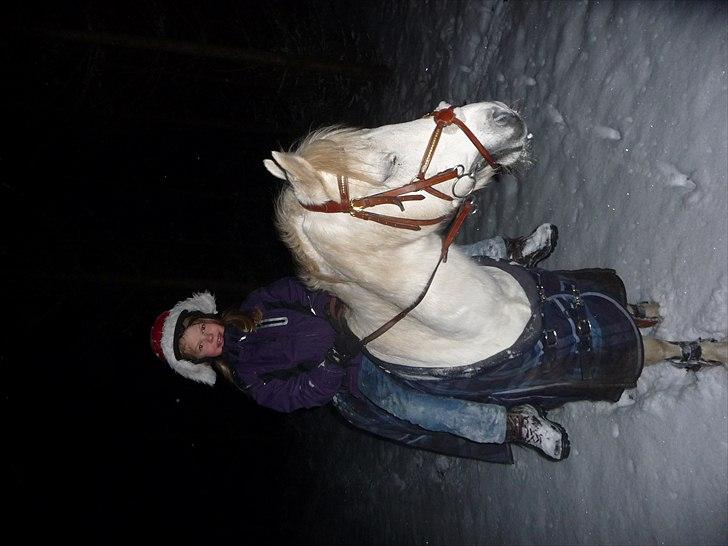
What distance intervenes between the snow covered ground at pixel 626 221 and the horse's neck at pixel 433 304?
0.90 metres

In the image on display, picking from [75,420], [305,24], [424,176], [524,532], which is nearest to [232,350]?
[424,176]

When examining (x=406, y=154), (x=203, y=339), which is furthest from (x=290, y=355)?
(x=406, y=154)

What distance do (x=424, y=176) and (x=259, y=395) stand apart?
126 cm

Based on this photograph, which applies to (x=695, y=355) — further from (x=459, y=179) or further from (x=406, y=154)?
(x=406, y=154)

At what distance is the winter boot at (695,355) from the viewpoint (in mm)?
1969

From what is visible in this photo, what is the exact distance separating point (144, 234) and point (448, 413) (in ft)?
21.5

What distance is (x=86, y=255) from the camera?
23.0 feet

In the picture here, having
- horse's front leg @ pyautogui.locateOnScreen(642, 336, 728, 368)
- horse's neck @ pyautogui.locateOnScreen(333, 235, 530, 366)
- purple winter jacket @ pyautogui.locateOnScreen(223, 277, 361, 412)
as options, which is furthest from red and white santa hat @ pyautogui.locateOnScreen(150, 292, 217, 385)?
horse's front leg @ pyautogui.locateOnScreen(642, 336, 728, 368)

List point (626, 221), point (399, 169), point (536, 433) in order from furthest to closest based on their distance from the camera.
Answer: point (626, 221), point (536, 433), point (399, 169)

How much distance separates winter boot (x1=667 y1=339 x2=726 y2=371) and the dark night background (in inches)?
201

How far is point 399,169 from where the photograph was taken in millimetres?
1512

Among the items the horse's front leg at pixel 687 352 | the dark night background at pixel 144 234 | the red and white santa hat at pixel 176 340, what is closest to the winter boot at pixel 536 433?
the horse's front leg at pixel 687 352

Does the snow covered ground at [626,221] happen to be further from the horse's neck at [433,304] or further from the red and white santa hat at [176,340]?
the red and white santa hat at [176,340]

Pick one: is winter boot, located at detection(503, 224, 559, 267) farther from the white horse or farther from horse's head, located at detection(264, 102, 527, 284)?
horse's head, located at detection(264, 102, 527, 284)
